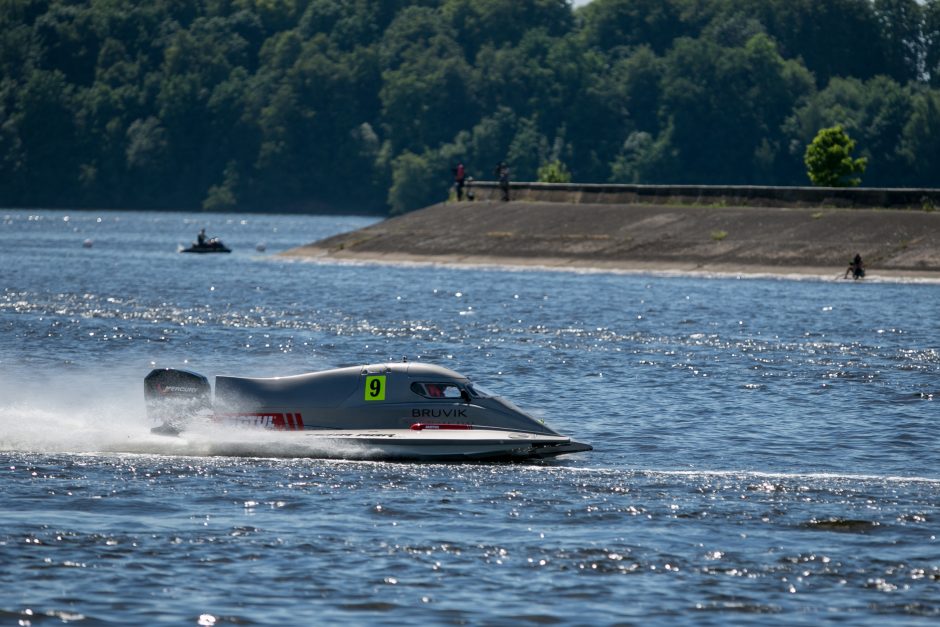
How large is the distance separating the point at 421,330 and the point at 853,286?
81.4ft

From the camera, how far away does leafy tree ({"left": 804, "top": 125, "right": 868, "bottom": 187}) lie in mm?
96812

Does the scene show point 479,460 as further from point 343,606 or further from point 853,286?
point 853,286

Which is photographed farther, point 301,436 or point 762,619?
point 301,436

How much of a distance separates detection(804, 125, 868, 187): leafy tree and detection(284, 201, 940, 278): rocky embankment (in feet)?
31.9

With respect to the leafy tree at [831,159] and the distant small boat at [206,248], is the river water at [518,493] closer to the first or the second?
the leafy tree at [831,159]

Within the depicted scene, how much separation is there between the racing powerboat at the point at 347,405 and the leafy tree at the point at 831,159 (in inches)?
2764

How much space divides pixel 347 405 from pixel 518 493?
4.62 m

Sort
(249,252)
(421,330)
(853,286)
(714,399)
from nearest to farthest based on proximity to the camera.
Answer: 1. (714,399)
2. (421,330)
3. (853,286)
4. (249,252)

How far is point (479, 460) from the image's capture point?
2920 centimetres

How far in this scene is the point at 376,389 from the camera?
2980 centimetres

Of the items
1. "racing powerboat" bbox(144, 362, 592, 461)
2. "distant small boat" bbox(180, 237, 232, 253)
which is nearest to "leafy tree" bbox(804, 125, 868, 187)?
"distant small boat" bbox(180, 237, 232, 253)

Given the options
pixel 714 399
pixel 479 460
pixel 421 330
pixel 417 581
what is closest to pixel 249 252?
Result: pixel 421 330

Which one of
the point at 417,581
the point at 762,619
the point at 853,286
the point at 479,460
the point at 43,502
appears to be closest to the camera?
the point at 762,619

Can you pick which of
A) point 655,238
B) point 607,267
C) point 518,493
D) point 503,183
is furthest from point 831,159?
point 518,493
